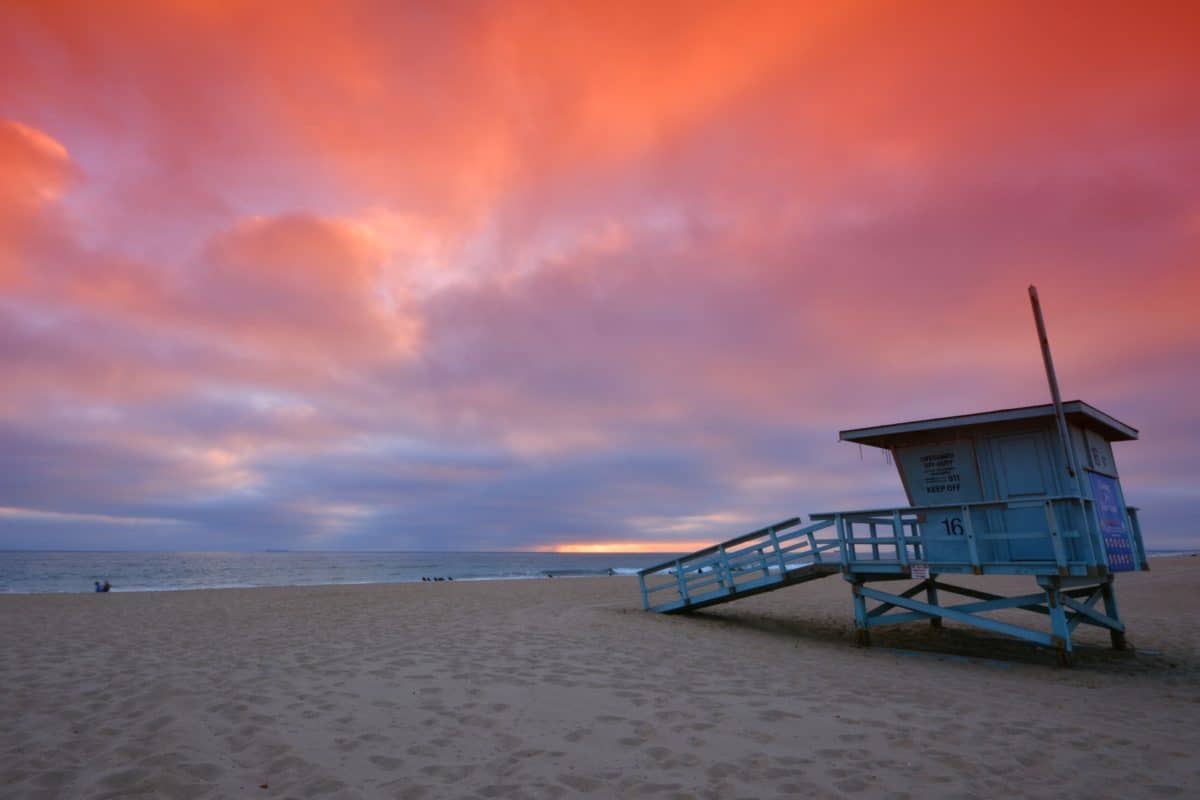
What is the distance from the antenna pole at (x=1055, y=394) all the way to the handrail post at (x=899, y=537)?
291 centimetres

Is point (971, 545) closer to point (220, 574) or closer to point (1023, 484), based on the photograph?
point (1023, 484)

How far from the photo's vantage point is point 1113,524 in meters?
12.4

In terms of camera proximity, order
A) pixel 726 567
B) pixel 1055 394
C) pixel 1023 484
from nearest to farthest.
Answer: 1. pixel 1055 394
2. pixel 1023 484
3. pixel 726 567

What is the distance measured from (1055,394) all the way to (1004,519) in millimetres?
2755

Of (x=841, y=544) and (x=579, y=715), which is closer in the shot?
(x=579, y=715)

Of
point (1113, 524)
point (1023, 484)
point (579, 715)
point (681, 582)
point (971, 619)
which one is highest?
point (1023, 484)

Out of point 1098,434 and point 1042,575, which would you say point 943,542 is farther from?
point 1098,434

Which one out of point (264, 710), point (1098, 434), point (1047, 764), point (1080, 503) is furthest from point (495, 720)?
point (1098, 434)

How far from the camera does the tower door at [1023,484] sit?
1160 cm

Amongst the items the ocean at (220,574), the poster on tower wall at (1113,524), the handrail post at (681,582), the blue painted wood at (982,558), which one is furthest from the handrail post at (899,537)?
the ocean at (220,574)

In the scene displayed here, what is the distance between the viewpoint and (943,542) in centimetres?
1241

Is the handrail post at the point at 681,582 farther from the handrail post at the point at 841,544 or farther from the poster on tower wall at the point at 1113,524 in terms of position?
the poster on tower wall at the point at 1113,524

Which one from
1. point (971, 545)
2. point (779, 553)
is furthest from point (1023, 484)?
point (779, 553)

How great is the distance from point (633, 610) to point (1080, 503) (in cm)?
1052
